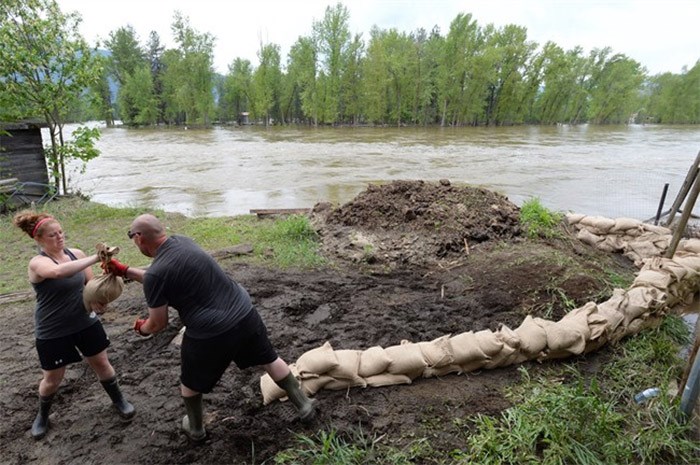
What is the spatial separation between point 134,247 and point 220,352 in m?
4.78

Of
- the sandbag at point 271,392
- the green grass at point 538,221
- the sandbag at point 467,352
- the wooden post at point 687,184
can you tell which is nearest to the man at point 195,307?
the sandbag at point 271,392

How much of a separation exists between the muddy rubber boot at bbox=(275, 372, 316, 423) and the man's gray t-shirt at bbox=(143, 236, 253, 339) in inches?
23.5

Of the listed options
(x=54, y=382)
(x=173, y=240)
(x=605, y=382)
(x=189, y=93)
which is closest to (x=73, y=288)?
(x=54, y=382)

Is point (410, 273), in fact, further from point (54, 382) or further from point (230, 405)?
point (54, 382)

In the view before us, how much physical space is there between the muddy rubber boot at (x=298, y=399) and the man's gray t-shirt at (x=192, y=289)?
23.5 inches

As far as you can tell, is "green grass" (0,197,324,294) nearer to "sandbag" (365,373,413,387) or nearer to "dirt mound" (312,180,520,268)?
"dirt mound" (312,180,520,268)

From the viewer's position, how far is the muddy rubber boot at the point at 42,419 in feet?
8.19

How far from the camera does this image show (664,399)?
259 centimetres

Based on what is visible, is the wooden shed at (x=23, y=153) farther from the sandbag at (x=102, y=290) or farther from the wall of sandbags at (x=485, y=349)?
the wall of sandbags at (x=485, y=349)

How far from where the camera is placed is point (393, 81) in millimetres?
51438

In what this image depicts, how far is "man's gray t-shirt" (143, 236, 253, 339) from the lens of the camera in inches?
78.8

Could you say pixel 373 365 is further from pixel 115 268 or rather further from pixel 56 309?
pixel 56 309

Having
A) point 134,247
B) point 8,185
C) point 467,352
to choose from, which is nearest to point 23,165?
point 8,185

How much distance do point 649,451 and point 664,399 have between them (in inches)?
19.2
